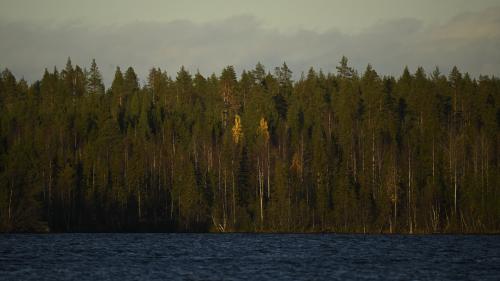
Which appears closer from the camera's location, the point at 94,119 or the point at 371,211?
the point at 371,211

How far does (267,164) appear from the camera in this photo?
118688 millimetres

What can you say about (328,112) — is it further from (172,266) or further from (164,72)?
(172,266)

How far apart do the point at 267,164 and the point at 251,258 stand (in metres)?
56.6

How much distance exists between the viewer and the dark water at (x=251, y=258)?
161ft

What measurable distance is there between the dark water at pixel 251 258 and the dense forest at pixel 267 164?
44.7 feet

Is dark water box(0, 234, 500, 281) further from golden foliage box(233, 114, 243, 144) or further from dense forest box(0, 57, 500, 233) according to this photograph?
golden foliage box(233, 114, 243, 144)

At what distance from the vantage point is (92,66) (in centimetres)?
17738

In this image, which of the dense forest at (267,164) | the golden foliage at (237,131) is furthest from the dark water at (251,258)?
the golden foliage at (237,131)

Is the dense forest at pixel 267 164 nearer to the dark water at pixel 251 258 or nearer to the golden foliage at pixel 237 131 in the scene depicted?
the golden foliage at pixel 237 131

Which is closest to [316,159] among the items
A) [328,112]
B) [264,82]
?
[328,112]

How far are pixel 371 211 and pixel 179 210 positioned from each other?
2611 cm

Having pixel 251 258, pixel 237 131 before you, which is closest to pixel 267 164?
pixel 237 131

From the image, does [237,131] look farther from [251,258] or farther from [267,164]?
[251,258]

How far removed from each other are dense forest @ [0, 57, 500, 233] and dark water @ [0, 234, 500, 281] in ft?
44.7
